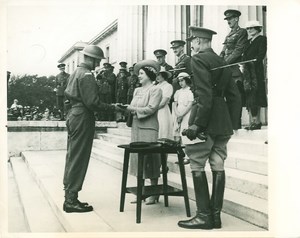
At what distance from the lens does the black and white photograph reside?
2.74 meters

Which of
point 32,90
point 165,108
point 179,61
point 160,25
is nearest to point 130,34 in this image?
point 160,25

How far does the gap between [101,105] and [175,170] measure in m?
1.01

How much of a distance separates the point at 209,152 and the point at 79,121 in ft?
3.41

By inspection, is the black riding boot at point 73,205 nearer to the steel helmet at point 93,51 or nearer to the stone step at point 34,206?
the stone step at point 34,206

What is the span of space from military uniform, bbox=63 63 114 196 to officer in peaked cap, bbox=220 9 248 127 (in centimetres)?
106

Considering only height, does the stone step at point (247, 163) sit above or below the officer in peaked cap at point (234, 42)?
below

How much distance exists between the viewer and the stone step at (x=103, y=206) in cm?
279

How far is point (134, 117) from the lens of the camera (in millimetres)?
3297

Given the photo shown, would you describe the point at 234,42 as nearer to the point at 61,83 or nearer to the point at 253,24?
the point at 253,24

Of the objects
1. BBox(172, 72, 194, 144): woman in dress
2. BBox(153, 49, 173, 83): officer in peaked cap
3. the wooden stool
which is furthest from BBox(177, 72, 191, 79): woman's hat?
the wooden stool

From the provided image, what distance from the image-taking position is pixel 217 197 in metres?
2.71

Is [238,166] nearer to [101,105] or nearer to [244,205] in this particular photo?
[244,205]

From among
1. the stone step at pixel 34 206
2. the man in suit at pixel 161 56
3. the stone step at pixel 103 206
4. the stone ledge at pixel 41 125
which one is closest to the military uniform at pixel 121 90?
the stone ledge at pixel 41 125

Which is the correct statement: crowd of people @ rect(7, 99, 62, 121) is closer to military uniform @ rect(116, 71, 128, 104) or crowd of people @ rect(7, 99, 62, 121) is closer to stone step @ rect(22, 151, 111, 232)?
stone step @ rect(22, 151, 111, 232)
